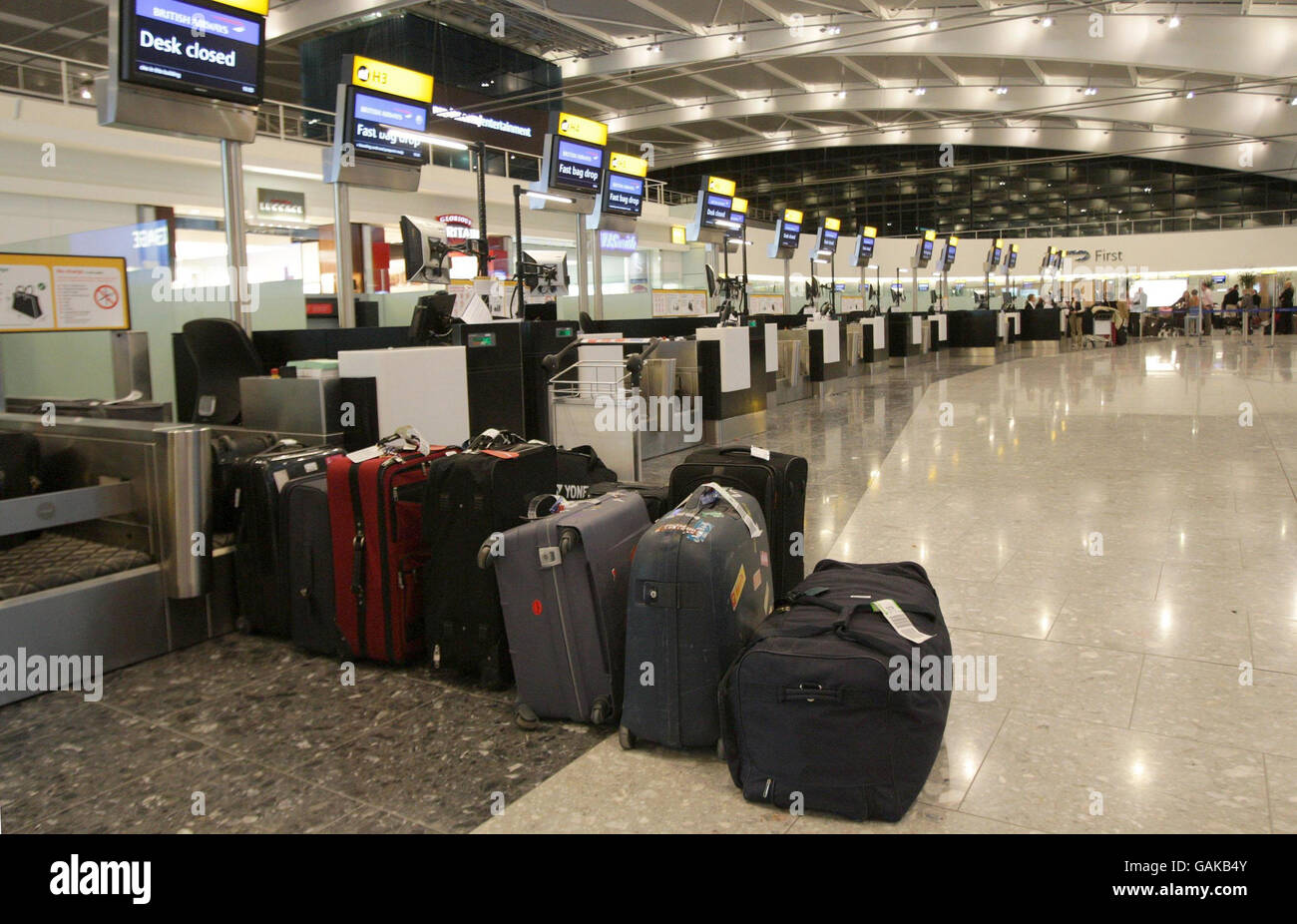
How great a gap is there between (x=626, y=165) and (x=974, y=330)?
14.2 m

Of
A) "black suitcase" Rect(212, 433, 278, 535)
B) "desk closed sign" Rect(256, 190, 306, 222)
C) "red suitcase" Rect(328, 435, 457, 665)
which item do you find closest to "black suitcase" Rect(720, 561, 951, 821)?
"red suitcase" Rect(328, 435, 457, 665)

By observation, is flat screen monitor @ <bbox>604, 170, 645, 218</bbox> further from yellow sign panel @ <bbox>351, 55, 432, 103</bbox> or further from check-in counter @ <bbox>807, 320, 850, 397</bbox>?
check-in counter @ <bbox>807, 320, 850, 397</bbox>

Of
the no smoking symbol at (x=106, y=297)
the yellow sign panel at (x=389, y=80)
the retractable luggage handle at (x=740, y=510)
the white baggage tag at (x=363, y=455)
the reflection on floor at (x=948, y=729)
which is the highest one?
the yellow sign panel at (x=389, y=80)

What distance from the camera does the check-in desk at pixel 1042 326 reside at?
2452 cm

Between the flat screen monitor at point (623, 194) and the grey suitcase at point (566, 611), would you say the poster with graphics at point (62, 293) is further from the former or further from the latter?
the flat screen monitor at point (623, 194)

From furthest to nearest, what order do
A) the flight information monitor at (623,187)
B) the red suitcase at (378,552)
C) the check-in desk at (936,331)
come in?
1. the check-in desk at (936,331)
2. the flight information monitor at (623,187)
3. the red suitcase at (378,552)

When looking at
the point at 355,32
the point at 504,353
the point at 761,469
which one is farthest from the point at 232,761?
the point at 355,32

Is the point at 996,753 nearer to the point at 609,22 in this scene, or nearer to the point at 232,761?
the point at 232,761

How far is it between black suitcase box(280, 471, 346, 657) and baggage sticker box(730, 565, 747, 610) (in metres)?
1.52

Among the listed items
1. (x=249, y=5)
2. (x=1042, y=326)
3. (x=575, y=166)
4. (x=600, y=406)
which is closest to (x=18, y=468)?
(x=249, y=5)

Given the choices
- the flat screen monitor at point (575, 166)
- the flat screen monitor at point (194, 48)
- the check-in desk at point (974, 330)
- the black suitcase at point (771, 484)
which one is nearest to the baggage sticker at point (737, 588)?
the black suitcase at point (771, 484)

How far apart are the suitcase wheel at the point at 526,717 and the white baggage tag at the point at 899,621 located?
40.3 inches

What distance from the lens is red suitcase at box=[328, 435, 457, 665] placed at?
2977mm

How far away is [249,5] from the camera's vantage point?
491 cm
